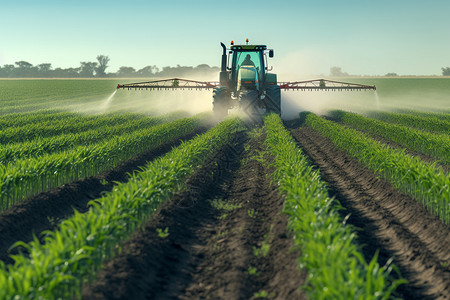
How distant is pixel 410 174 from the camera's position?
376 inches

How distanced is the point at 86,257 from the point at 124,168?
26.0 ft

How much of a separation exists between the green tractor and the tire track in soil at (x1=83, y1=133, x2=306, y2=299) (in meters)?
12.9

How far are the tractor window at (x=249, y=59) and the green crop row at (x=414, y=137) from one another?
222 inches

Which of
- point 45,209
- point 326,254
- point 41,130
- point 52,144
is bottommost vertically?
point 45,209

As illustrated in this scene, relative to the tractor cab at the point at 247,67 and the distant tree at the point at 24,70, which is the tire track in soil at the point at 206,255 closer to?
the tractor cab at the point at 247,67

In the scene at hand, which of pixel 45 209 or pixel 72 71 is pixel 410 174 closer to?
pixel 45 209

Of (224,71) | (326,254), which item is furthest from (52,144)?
(326,254)

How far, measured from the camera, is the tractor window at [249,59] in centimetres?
2369

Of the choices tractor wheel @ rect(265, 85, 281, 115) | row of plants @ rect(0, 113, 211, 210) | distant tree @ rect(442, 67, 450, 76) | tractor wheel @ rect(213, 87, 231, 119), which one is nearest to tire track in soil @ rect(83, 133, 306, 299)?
row of plants @ rect(0, 113, 211, 210)

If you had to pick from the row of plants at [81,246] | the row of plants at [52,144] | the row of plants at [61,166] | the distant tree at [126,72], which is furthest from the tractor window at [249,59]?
the distant tree at [126,72]

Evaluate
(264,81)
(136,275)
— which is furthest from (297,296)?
(264,81)

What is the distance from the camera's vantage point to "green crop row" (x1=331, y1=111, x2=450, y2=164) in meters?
14.6

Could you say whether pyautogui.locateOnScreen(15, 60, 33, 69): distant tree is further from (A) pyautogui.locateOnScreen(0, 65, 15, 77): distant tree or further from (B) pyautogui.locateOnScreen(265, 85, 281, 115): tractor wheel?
(B) pyautogui.locateOnScreen(265, 85, 281, 115): tractor wheel

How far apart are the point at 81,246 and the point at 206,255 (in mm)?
2230
